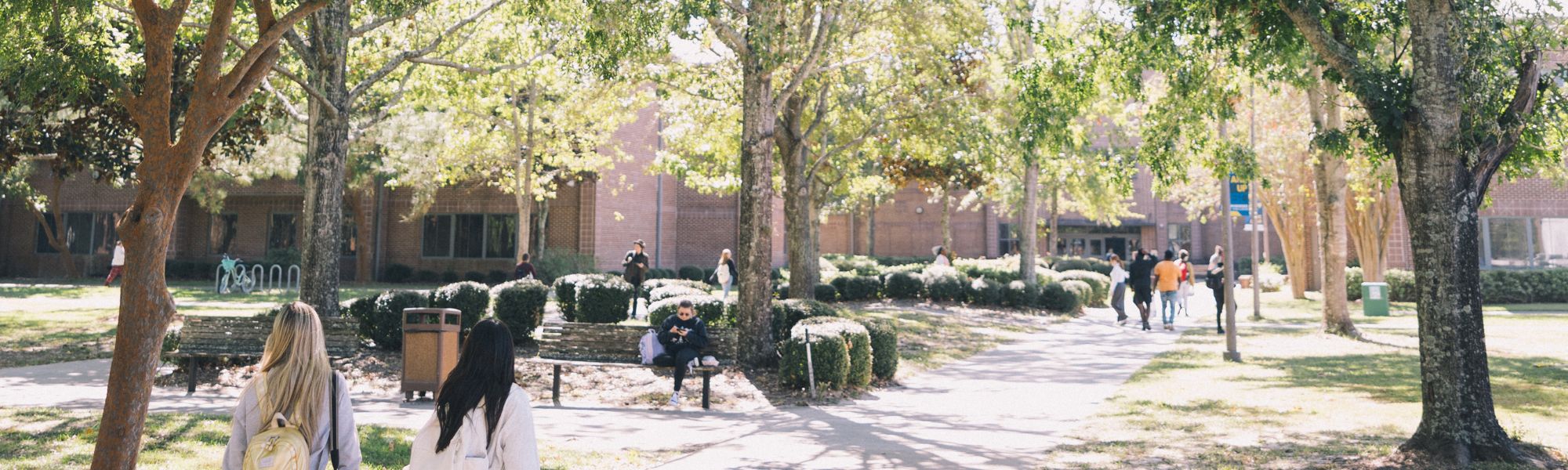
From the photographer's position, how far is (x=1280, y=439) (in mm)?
7543

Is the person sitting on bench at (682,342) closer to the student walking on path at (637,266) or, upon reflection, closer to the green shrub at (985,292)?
the student walking on path at (637,266)

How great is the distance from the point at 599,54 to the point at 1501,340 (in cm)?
1470

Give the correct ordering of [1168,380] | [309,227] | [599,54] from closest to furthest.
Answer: [599,54], [1168,380], [309,227]

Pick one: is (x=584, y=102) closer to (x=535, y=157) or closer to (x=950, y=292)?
(x=535, y=157)

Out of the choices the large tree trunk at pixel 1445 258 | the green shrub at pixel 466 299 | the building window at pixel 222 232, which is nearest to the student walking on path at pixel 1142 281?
the green shrub at pixel 466 299

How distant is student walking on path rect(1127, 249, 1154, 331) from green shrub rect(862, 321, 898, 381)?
871 cm

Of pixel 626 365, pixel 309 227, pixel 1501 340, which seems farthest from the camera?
pixel 1501 340

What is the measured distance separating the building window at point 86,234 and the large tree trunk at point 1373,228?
140 ft

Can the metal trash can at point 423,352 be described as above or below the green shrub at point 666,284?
below

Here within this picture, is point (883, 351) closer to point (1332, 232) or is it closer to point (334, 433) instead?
point (334, 433)

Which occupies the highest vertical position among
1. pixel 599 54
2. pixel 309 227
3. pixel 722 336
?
pixel 599 54

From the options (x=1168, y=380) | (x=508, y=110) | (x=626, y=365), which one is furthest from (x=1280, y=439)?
(x=508, y=110)

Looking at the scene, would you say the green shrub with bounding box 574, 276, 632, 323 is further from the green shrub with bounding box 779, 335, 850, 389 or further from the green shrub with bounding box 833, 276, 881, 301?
the green shrub with bounding box 833, 276, 881, 301

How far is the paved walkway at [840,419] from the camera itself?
284 inches
